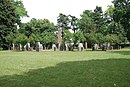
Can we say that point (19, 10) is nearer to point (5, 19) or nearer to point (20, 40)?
point (5, 19)

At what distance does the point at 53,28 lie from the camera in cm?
7919

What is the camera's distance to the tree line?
173 ft

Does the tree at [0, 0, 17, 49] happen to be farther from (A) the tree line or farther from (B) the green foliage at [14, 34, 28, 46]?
(B) the green foliage at [14, 34, 28, 46]

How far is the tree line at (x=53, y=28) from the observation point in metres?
52.6

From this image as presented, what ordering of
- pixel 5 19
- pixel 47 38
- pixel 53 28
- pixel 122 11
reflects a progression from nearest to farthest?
pixel 122 11
pixel 5 19
pixel 47 38
pixel 53 28

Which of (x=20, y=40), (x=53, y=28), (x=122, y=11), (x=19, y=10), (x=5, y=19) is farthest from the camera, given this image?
(x=53, y=28)

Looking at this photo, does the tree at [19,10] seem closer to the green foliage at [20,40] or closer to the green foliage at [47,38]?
the green foliage at [47,38]

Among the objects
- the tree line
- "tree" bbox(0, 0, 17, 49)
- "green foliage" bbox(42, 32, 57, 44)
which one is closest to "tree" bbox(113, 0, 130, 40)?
the tree line

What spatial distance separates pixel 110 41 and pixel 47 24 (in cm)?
2291

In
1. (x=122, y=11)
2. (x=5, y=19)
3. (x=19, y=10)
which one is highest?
(x=19, y=10)

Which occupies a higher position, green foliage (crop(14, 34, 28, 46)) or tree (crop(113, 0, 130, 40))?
tree (crop(113, 0, 130, 40))

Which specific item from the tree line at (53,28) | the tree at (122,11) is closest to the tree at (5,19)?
the tree line at (53,28)

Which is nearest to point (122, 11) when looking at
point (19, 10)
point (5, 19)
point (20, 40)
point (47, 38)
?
point (20, 40)

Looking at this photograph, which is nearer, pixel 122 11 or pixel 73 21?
pixel 122 11
